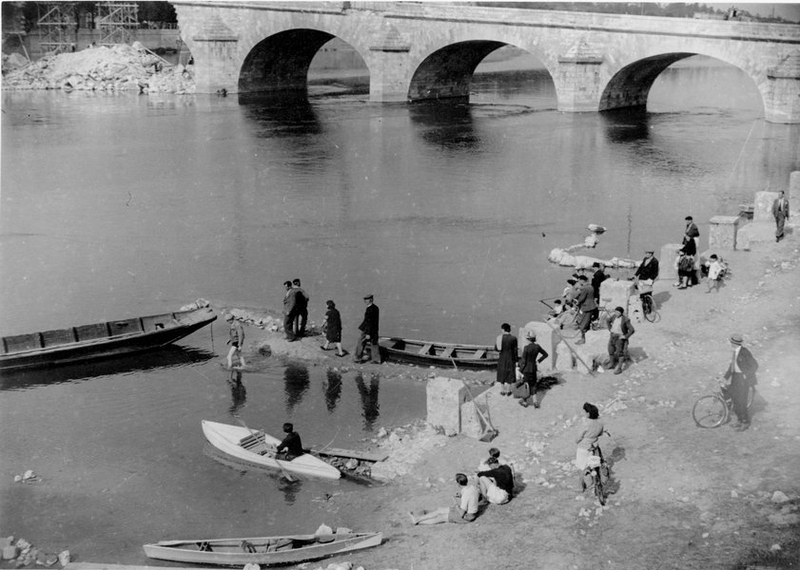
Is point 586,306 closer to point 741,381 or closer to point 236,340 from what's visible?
point 741,381

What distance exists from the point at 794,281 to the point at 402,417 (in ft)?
33.8

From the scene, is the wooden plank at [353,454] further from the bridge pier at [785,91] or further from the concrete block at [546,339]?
the bridge pier at [785,91]

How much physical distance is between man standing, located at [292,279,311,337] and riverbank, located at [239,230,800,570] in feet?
19.9

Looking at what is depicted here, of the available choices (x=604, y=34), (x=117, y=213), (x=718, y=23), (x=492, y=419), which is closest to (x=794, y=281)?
(x=492, y=419)

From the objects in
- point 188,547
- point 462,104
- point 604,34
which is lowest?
point 188,547

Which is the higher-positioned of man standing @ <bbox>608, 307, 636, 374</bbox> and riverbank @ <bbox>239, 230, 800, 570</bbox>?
man standing @ <bbox>608, 307, 636, 374</bbox>

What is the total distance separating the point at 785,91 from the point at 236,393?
43.3 meters

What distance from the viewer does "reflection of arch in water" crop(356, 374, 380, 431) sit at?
18.9 meters

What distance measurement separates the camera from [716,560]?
11484 millimetres

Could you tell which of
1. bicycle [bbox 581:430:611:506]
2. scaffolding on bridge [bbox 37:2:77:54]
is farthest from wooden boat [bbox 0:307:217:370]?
scaffolding on bridge [bbox 37:2:77:54]

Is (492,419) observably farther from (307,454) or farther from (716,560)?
(716,560)

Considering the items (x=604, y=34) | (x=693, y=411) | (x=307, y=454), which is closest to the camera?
(x=693, y=411)

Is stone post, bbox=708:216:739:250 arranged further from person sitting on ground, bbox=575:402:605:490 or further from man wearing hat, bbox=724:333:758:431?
person sitting on ground, bbox=575:402:605:490

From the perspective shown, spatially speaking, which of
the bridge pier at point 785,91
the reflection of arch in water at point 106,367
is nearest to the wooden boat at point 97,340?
the reflection of arch in water at point 106,367
